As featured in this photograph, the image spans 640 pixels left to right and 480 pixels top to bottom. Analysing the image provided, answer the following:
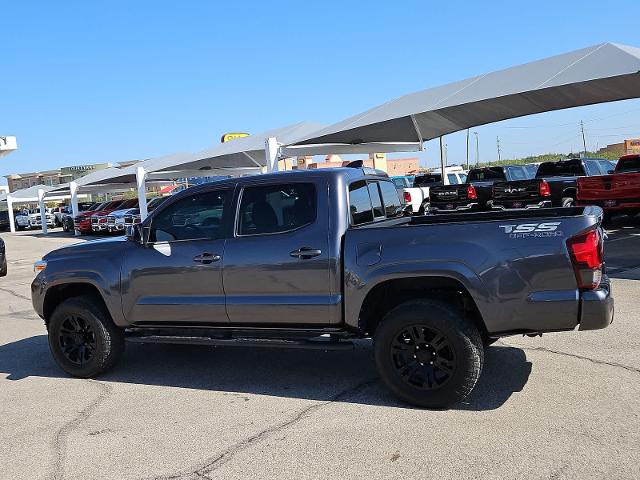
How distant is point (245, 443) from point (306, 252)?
5.01 feet

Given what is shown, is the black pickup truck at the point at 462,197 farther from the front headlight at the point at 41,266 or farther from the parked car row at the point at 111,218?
the parked car row at the point at 111,218

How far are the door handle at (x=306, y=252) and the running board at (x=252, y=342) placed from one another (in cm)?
70

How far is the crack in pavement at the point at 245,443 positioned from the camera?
3.71 metres

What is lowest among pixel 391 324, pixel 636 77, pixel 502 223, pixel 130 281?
pixel 391 324

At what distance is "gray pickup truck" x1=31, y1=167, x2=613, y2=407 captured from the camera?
4215 millimetres

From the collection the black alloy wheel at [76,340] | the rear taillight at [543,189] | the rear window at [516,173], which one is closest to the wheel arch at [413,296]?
the black alloy wheel at [76,340]

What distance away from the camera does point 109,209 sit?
3203 cm

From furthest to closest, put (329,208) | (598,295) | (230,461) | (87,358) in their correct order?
(87,358) < (329,208) < (598,295) < (230,461)

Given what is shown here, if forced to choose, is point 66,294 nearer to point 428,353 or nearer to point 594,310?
point 428,353

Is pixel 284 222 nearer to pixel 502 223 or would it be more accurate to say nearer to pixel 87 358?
pixel 502 223

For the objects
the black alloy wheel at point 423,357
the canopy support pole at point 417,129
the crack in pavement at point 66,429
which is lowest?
the crack in pavement at point 66,429

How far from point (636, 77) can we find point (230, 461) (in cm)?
1297

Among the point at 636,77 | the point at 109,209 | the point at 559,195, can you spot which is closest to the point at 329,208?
the point at 636,77

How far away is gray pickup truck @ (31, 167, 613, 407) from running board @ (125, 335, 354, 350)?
0.02 metres
